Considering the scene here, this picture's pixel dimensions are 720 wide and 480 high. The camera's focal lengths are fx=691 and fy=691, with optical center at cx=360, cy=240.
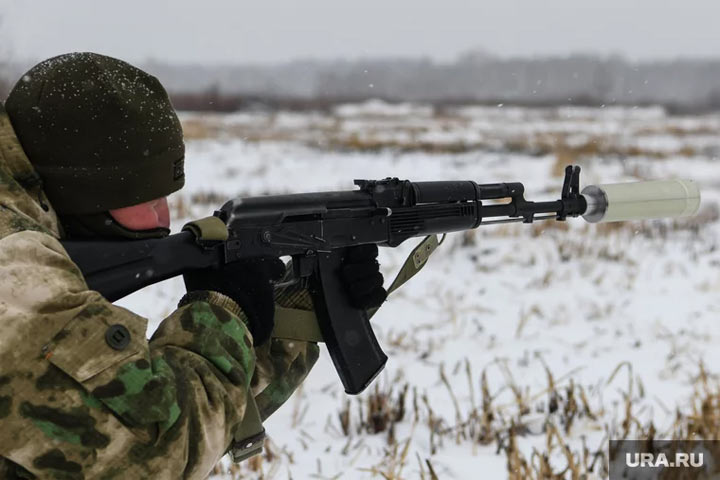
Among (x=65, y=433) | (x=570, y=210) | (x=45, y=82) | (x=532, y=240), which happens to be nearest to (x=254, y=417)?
(x=65, y=433)

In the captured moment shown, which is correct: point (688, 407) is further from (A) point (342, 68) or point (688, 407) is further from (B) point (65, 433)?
(A) point (342, 68)

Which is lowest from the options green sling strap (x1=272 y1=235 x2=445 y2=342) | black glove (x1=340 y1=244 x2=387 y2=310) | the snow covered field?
the snow covered field

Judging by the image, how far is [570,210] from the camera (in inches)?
106

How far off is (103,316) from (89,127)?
47cm

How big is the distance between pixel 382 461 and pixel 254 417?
48.5 inches

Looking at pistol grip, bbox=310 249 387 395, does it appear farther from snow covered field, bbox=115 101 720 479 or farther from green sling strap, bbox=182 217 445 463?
snow covered field, bbox=115 101 720 479

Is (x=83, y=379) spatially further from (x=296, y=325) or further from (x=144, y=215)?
(x=296, y=325)

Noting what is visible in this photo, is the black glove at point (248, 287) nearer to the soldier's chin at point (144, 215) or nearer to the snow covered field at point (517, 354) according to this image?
the soldier's chin at point (144, 215)

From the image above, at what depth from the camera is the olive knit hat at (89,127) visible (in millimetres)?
1528

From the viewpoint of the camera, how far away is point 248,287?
173 cm

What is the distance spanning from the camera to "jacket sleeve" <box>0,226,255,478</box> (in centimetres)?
125

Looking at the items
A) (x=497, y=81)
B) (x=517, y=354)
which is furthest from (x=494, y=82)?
(x=517, y=354)

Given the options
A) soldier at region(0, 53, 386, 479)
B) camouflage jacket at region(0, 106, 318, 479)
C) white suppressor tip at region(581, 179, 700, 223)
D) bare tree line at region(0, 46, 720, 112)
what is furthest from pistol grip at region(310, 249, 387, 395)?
bare tree line at region(0, 46, 720, 112)

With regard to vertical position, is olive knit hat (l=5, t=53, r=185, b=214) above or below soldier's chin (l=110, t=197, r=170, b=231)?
above
